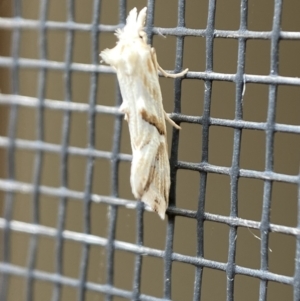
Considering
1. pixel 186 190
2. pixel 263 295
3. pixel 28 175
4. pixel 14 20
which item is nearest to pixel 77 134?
pixel 28 175

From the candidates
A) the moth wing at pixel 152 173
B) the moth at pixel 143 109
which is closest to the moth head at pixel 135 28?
the moth at pixel 143 109

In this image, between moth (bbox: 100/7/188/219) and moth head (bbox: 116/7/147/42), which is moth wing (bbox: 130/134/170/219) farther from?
moth head (bbox: 116/7/147/42)

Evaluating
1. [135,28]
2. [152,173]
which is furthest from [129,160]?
[135,28]

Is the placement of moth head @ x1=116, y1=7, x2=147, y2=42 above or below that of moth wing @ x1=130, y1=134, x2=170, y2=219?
above

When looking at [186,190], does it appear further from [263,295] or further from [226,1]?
[263,295]

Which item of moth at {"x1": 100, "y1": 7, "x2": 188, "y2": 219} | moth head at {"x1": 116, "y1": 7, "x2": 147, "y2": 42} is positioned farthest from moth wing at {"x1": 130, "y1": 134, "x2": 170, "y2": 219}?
moth head at {"x1": 116, "y1": 7, "x2": 147, "y2": 42}

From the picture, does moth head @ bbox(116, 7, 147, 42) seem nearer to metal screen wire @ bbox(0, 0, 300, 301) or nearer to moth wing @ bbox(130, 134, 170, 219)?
metal screen wire @ bbox(0, 0, 300, 301)

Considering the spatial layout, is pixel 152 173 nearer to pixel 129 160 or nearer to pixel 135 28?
pixel 129 160

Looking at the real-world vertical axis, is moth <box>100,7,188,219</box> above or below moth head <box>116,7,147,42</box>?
below

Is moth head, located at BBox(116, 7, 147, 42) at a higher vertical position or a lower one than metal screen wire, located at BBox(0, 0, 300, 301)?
higher
